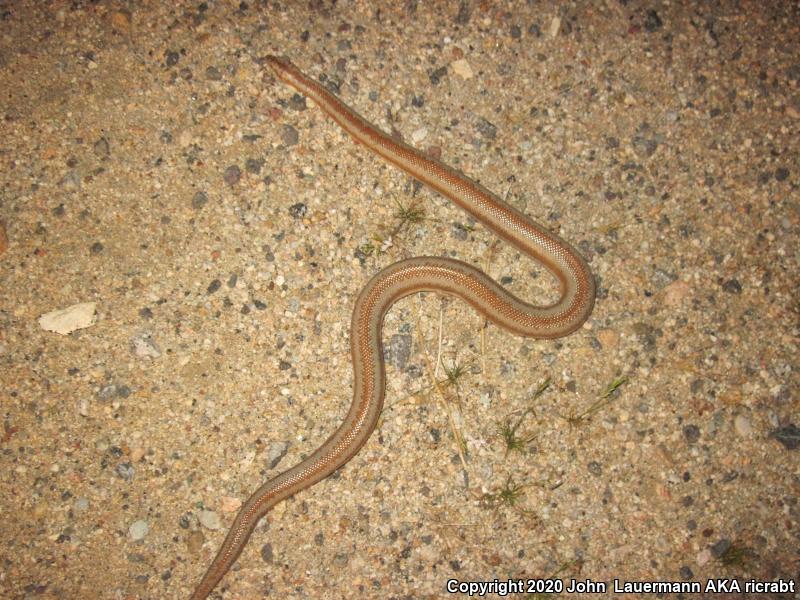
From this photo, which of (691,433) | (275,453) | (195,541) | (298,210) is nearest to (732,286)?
(691,433)

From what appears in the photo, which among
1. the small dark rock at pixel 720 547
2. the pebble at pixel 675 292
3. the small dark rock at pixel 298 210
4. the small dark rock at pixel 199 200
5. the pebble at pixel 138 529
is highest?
the pebble at pixel 675 292

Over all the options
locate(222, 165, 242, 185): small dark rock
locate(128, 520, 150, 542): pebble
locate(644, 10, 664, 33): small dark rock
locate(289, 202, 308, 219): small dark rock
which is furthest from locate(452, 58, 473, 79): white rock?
locate(128, 520, 150, 542): pebble

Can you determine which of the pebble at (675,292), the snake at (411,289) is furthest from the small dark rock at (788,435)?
the snake at (411,289)

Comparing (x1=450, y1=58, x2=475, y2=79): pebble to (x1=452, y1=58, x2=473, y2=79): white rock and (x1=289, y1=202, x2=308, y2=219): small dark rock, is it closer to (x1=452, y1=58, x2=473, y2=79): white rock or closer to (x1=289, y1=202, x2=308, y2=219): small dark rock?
(x1=452, y1=58, x2=473, y2=79): white rock

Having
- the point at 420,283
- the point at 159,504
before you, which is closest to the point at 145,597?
the point at 159,504

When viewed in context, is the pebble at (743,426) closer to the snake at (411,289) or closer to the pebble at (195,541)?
the snake at (411,289)

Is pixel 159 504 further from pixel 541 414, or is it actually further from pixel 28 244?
pixel 541 414
